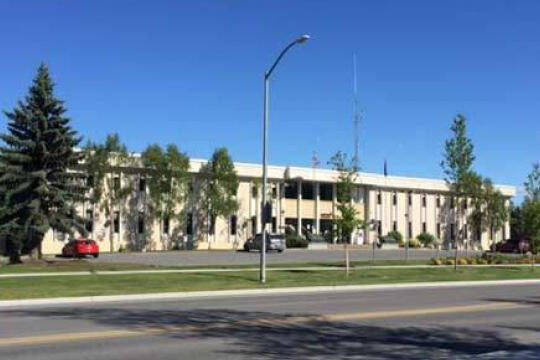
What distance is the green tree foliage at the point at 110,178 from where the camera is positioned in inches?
2454

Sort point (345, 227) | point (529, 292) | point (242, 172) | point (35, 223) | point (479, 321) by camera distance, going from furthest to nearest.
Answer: point (242, 172)
point (35, 223)
point (345, 227)
point (529, 292)
point (479, 321)

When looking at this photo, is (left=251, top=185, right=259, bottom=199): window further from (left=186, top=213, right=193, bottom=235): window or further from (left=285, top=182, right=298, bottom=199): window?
(left=186, top=213, right=193, bottom=235): window

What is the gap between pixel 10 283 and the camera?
27297mm

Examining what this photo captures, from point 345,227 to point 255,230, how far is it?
39.6 meters

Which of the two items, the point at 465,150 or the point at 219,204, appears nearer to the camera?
the point at 465,150

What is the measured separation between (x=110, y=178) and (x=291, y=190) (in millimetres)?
21307

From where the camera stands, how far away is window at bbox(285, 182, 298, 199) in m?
78.0

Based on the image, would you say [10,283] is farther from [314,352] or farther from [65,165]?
[314,352]

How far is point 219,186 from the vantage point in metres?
69.8

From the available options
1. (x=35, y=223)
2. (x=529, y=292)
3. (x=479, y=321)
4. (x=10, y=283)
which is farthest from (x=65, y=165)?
(x=479, y=321)

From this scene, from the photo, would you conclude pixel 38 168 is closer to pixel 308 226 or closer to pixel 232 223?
pixel 232 223

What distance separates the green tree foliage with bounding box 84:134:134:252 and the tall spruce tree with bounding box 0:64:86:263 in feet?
65.1

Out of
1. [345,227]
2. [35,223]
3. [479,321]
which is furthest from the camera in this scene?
[35,223]

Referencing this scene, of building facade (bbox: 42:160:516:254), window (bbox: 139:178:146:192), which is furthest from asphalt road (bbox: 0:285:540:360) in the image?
window (bbox: 139:178:146:192)
